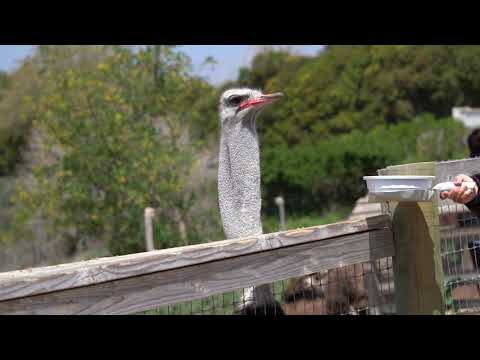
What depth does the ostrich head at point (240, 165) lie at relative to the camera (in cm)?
279

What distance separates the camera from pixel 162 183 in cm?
1040

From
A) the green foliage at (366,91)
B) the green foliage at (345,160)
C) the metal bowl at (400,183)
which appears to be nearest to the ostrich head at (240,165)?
the metal bowl at (400,183)

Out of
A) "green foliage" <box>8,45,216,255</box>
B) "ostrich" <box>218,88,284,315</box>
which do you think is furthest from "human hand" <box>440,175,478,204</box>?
"green foliage" <box>8,45,216,255</box>

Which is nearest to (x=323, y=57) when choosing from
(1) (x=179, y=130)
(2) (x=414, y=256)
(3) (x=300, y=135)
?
(3) (x=300, y=135)

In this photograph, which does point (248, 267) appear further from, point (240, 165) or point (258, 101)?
point (258, 101)

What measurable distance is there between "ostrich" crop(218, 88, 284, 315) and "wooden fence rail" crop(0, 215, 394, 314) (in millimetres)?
575

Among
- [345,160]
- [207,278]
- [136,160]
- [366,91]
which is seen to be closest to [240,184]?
[207,278]

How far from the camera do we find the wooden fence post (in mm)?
2371

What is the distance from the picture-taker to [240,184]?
2.81m

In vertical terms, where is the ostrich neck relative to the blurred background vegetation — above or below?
below

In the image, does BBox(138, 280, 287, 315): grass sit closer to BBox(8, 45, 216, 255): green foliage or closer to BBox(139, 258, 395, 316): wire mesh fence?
BBox(139, 258, 395, 316): wire mesh fence

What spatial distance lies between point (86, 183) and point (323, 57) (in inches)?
566

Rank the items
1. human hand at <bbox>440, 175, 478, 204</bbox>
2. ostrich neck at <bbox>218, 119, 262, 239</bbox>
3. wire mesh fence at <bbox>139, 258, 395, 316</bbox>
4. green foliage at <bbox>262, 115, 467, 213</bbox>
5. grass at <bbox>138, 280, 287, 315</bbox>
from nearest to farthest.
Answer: human hand at <bbox>440, 175, 478, 204</bbox> < grass at <bbox>138, 280, 287, 315</bbox> < wire mesh fence at <bbox>139, 258, 395, 316</bbox> < ostrich neck at <bbox>218, 119, 262, 239</bbox> < green foliage at <bbox>262, 115, 467, 213</bbox>

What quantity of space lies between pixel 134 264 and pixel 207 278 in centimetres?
25
